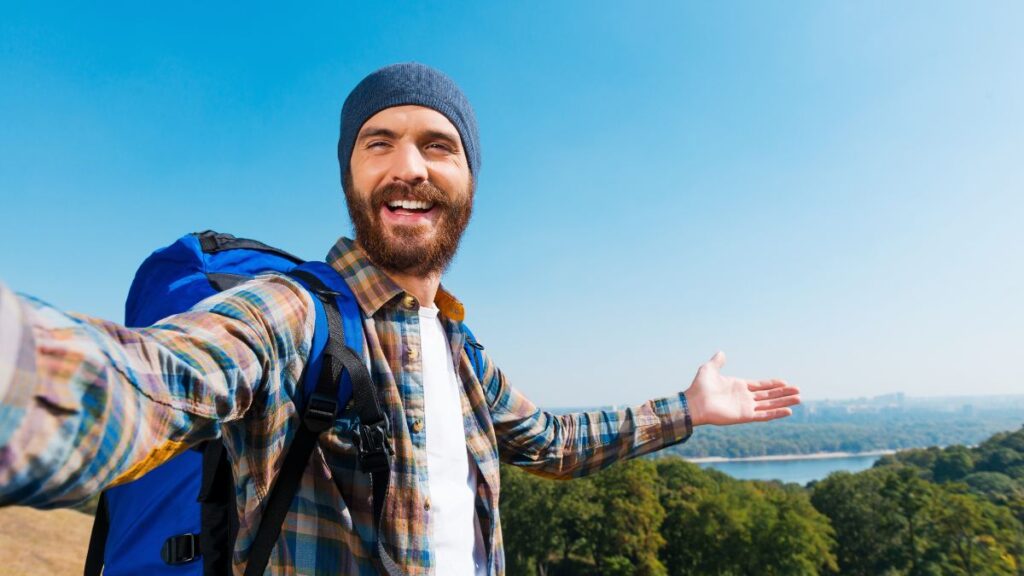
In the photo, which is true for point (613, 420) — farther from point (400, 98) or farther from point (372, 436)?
point (400, 98)

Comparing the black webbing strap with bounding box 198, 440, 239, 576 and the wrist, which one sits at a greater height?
the wrist

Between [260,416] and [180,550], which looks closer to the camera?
[260,416]

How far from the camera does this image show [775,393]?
3.04 m

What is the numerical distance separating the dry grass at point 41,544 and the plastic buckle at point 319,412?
14.1m

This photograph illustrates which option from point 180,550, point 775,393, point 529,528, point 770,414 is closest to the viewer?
point 180,550

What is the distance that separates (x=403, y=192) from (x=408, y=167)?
95mm

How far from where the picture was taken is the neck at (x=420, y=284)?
2.08 meters

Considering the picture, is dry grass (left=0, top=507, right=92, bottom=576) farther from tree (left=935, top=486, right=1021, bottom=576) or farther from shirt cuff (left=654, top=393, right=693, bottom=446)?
tree (left=935, top=486, right=1021, bottom=576)

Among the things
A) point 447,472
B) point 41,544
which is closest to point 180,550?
point 447,472

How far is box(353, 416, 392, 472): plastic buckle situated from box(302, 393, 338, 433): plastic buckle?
0.36 ft

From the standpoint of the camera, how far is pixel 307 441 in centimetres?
143

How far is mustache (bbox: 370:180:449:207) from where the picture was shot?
80.4 inches

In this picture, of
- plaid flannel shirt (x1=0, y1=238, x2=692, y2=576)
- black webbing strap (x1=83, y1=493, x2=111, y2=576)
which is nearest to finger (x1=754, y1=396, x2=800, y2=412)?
plaid flannel shirt (x1=0, y1=238, x2=692, y2=576)

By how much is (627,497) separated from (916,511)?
16.9m
